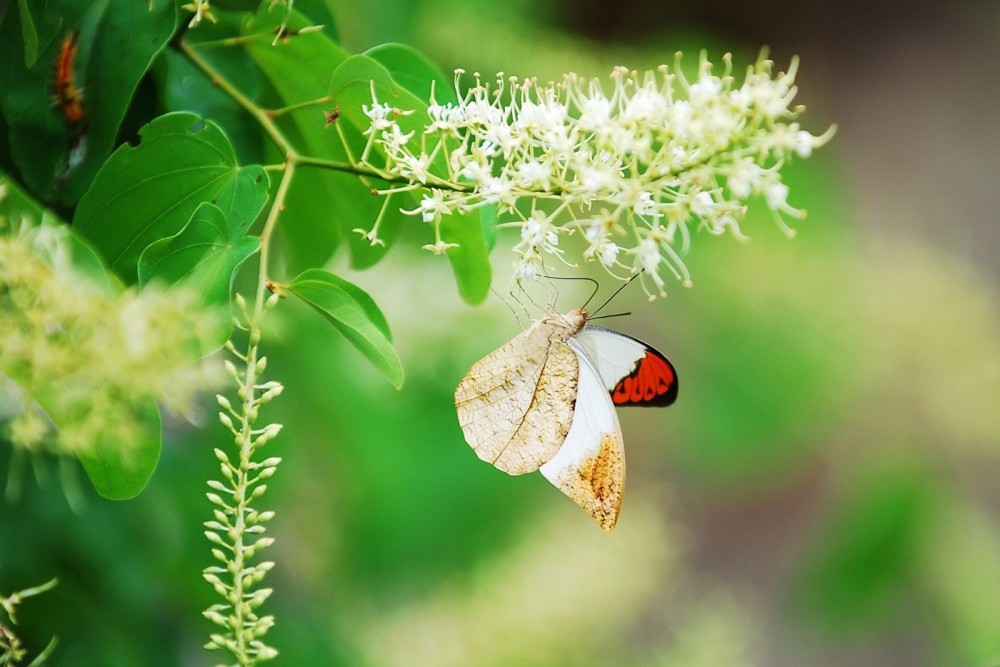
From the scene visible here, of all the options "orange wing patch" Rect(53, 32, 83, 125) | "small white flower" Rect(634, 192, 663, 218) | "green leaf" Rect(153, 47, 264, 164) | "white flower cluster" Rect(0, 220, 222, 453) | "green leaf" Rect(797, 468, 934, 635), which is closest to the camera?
"white flower cluster" Rect(0, 220, 222, 453)

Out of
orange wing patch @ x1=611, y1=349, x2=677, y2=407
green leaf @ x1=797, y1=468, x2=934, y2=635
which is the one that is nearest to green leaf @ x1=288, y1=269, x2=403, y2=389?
orange wing patch @ x1=611, y1=349, x2=677, y2=407

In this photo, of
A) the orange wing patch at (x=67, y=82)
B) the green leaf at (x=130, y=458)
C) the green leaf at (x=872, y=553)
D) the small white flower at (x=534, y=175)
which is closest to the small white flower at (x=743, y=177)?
the small white flower at (x=534, y=175)

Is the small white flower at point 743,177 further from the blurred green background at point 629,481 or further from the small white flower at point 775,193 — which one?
the blurred green background at point 629,481

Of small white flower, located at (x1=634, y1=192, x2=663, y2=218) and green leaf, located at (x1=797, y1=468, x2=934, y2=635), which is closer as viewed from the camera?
small white flower, located at (x1=634, y1=192, x2=663, y2=218)

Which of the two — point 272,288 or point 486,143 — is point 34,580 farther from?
point 486,143

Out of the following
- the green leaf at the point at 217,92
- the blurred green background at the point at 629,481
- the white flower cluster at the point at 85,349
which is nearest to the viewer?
the white flower cluster at the point at 85,349

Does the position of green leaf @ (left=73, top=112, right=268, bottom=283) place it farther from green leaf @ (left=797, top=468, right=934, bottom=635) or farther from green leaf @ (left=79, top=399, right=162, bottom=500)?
green leaf @ (left=797, top=468, right=934, bottom=635)

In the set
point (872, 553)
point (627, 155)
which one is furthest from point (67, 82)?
point (872, 553)
